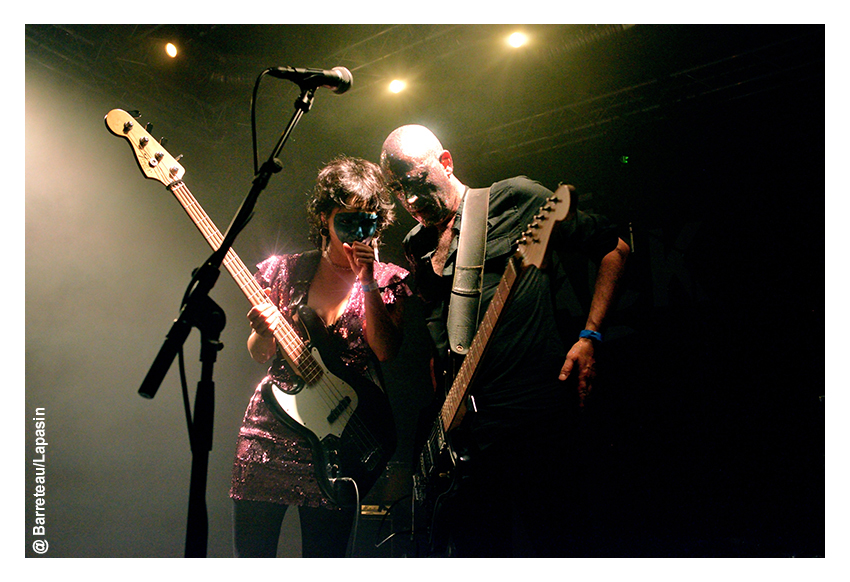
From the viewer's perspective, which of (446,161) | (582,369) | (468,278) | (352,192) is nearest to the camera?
(582,369)

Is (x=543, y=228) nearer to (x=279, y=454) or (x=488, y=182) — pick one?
(x=488, y=182)

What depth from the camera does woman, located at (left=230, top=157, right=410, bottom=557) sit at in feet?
6.19

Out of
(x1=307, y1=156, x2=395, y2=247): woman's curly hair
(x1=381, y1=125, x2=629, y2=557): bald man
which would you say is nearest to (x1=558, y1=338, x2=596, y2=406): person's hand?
(x1=381, y1=125, x2=629, y2=557): bald man

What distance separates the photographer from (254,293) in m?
1.98

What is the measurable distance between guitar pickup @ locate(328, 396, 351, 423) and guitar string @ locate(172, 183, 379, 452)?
0.01 m

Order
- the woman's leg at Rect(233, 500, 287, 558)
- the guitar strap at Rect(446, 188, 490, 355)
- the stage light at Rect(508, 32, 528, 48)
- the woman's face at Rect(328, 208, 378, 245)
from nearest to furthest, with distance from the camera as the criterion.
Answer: the guitar strap at Rect(446, 188, 490, 355) → the woman's leg at Rect(233, 500, 287, 558) → the woman's face at Rect(328, 208, 378, 245) → the stage light at Rect(508, 32, 528, 48)

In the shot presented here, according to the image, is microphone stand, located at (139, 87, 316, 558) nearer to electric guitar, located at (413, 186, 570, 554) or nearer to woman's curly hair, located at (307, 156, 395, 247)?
electric guitar, located at (413, 186, 570, 554)

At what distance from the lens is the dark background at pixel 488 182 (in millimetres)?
2008

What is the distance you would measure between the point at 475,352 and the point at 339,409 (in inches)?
25.5

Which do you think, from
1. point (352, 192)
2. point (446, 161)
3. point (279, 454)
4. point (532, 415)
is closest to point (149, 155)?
point (352, 192)

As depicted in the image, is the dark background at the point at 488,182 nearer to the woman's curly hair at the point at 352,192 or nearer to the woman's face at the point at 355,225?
the woman's curly hair at the point at 352,192
